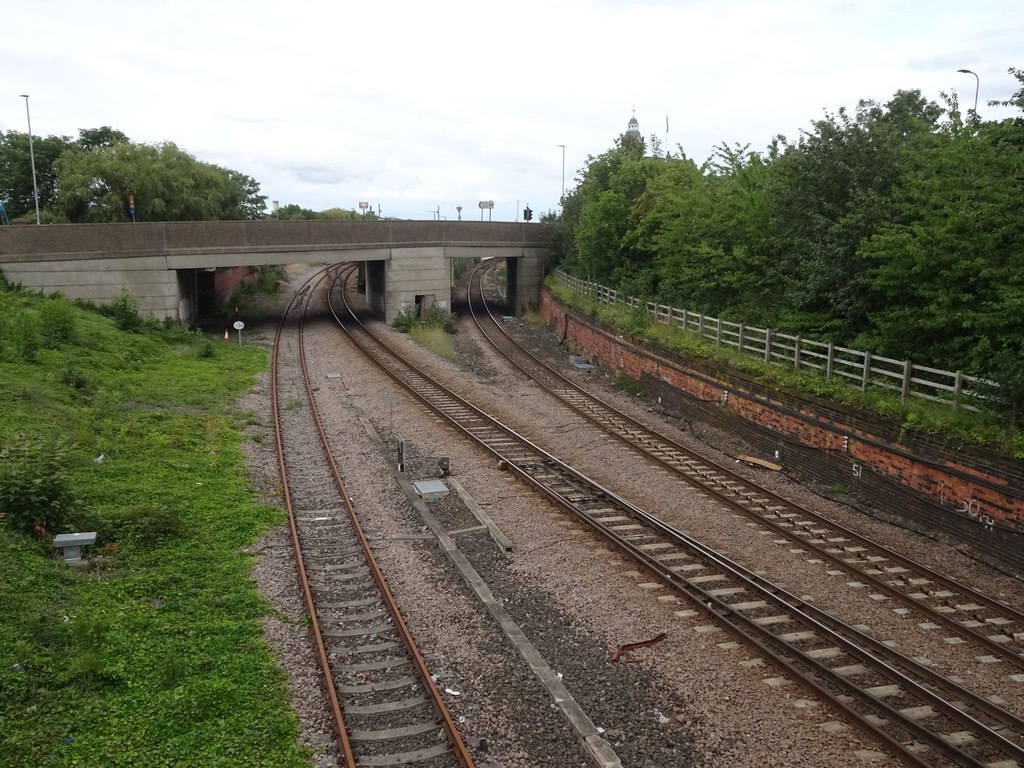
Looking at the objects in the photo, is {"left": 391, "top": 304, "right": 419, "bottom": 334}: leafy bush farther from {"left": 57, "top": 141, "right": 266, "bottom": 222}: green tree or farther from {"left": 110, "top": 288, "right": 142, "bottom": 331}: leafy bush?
{"left": 57, "top": 141, "right": 266, "bottom": 222}: green tree

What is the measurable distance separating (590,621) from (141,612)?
5.28 metres

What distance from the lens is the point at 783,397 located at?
16.6 meters

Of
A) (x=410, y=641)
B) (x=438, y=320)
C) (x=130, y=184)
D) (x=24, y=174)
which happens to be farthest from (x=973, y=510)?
(x=24, y=174)

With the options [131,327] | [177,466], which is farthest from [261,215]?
[177,466]

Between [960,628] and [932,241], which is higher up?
[932,241]

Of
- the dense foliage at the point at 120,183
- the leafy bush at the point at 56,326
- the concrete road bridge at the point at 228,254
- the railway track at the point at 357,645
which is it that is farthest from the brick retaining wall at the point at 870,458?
the dense foliage at the point at 120,183

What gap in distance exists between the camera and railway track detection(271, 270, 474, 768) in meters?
7.14

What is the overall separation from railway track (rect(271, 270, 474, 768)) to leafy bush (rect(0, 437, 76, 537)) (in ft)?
10.6

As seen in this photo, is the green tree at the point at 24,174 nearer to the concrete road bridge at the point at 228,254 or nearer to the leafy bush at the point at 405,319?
the concrete road bridge at the point at 228,254

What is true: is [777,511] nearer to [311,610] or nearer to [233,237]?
[311,610]

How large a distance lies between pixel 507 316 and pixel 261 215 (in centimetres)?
4061

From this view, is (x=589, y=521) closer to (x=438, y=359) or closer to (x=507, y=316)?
(x=438, y=359)

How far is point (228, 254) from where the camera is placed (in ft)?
107

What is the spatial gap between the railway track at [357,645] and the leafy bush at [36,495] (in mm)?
3216
